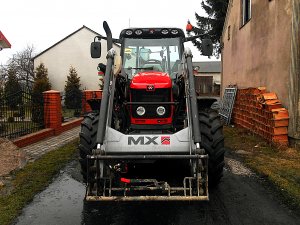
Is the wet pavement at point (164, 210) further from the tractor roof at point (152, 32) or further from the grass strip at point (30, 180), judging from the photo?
the tractor roof at point (152, 32)

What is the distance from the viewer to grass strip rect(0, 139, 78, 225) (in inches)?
189

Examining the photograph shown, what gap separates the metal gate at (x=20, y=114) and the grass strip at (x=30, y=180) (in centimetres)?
142

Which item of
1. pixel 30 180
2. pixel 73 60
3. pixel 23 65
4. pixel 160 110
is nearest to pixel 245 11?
pixel 160 110

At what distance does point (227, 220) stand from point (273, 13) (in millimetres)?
7698

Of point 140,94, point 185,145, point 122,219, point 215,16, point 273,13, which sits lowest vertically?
point 122,219

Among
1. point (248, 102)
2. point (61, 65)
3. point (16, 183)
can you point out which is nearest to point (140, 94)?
point (16, 183)

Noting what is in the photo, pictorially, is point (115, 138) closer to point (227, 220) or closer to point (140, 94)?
point (140, 94)

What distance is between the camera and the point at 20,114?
10008 mm

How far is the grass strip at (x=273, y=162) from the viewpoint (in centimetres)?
554

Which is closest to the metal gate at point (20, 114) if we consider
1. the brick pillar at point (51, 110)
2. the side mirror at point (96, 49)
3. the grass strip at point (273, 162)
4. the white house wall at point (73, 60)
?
the brick pillar at point (51, 110)

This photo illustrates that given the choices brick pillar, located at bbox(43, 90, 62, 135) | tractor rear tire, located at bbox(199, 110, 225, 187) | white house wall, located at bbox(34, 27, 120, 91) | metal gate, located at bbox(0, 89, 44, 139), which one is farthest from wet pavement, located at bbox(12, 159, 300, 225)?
white house wall, located at bbox(34, 27, 120, 91)

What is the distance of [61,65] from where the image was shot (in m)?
34.1

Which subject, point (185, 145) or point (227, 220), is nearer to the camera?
point (227, 220)

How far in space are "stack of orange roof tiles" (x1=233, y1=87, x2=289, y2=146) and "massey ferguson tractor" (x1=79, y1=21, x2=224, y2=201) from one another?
361cm
